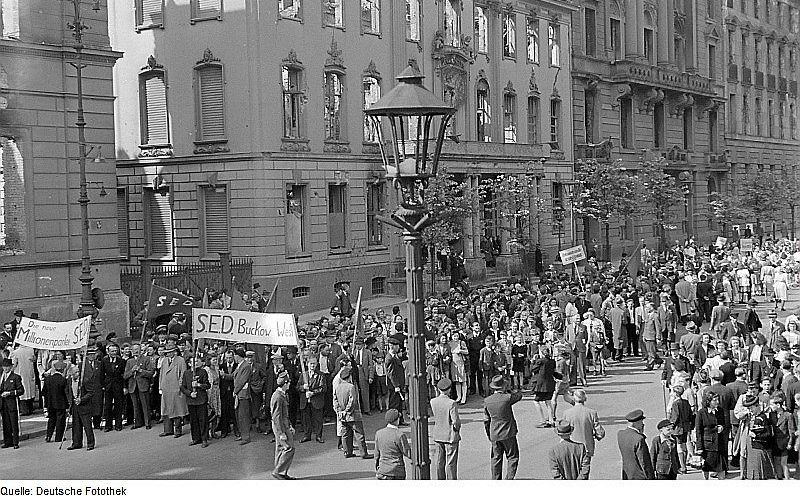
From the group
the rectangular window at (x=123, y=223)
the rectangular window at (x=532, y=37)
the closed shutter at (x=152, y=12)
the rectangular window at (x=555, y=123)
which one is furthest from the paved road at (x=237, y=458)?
the rectangular window at (x=555, y=123)

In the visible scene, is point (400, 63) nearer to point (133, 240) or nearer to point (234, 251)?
point (234, 251)

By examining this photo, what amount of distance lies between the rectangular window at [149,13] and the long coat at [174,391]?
1380cm

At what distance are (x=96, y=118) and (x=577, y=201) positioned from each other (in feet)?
49.1

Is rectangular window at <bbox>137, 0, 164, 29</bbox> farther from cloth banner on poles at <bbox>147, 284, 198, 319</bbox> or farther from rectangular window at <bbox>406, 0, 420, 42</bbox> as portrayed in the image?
cloth banner on poles at <bbox>147, 284, 198, 319</bbox>

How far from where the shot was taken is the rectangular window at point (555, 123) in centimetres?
3130

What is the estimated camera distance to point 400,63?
25828 millimetres

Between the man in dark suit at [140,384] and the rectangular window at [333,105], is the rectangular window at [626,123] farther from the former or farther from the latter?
the man in dark suit at [140,384]

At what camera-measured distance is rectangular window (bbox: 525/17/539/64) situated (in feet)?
96.5

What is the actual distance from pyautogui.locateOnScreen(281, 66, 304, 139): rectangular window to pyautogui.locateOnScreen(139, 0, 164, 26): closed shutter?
3.61 metres

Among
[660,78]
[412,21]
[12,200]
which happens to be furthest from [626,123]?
[12,200]

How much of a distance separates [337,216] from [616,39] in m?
13.6

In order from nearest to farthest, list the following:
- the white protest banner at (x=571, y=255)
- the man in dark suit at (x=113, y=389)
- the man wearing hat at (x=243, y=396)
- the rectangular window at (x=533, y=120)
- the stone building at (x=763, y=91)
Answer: the man wearing hat at (x=243, y=396) → the man in dark suit at (x=113, y=389) → the stone building at (x=763, y=91) → the white protest banner at (x=571, y=255) → the rectangular window at (x=533, y=120)

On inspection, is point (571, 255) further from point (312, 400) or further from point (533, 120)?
point (312, 400)

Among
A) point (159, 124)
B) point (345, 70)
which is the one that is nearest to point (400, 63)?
point (345, 70)
